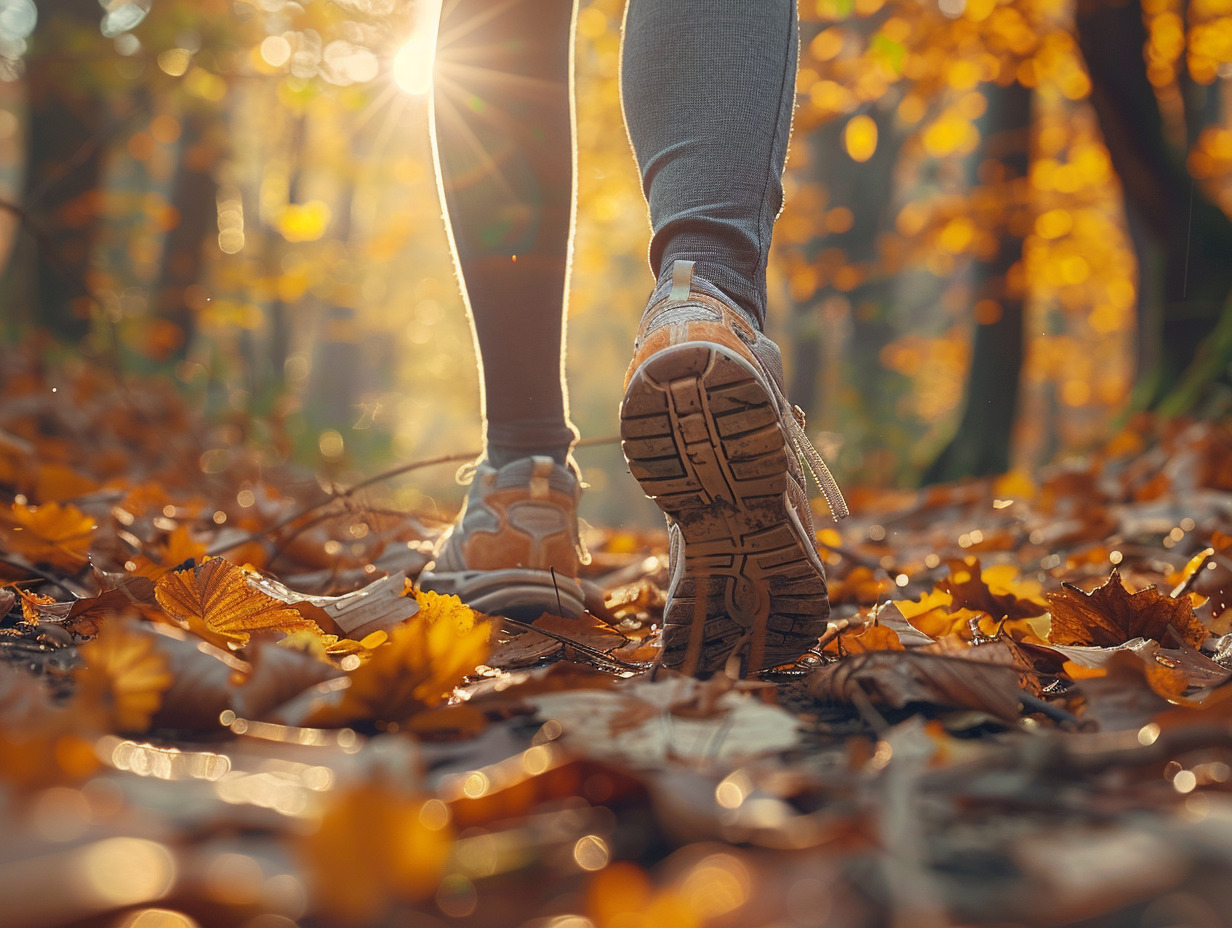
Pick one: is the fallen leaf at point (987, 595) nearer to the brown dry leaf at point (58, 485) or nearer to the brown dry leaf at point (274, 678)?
the brown dry leaf at point (274, 678)

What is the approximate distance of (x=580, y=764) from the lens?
61 cm

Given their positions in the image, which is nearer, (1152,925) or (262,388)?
(1152,925)

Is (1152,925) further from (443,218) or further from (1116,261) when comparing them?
(1116,261)

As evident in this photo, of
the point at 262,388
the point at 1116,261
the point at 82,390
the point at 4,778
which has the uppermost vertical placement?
the point at 1116,261

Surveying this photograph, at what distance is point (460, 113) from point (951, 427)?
5974 millimetres

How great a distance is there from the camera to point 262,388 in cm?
736

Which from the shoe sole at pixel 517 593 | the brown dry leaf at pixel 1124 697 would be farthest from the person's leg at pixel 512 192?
the brown dry leaf at pixel 1124 697

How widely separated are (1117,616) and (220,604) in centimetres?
116

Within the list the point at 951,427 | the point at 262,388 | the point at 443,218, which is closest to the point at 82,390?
the point at 262,388

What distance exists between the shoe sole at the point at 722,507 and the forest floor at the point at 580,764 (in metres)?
0.08

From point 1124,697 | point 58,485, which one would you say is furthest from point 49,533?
point 1124,697

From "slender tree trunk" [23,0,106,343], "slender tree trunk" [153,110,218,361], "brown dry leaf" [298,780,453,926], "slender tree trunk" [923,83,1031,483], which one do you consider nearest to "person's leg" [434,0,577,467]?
"brown dry leaf" [298,780,453,926]

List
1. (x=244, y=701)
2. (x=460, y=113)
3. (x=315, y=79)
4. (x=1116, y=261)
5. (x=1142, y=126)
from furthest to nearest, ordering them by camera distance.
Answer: (x=1116, y=261) < (x=315, y=79) < (x=1142, y=126) < (x=460, y=113) < (x=244, y=701)

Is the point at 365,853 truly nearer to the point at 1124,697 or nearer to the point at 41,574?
the point at 1124,697
